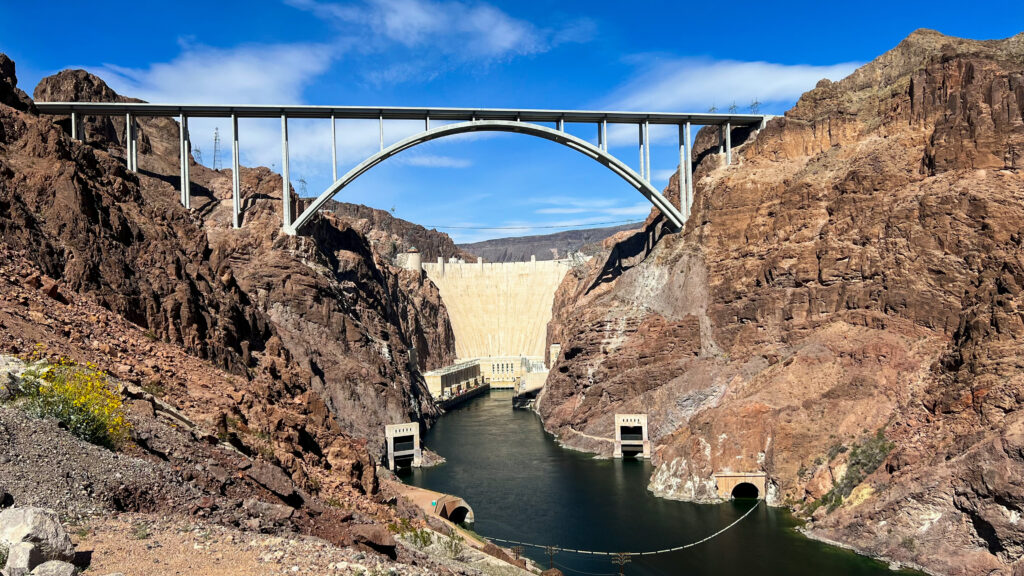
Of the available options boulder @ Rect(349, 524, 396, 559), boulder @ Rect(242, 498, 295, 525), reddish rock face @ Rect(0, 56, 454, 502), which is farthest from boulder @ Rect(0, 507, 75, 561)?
reddish rock face @ Rect(0, 56, 454, 502)

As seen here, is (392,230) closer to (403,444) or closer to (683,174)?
(683,174)

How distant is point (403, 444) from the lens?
180ft

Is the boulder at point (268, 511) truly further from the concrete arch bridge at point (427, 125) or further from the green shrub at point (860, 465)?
the concrete arch bridge at point (427, 125)

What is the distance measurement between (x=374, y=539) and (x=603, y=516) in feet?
98.0

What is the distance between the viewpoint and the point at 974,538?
28969mm

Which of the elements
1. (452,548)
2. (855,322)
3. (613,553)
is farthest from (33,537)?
(855,322)

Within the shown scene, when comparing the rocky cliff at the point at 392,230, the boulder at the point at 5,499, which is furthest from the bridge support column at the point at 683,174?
the rocky cliff at the point at 392,230

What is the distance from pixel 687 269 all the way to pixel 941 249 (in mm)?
20739

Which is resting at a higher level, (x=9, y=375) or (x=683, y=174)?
(x=683, y=174)

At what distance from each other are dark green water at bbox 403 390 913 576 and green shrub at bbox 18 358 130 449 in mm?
24347

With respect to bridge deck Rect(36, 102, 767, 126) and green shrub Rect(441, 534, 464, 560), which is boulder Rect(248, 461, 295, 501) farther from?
bridge deck Rect(36, 102, 767, 126)

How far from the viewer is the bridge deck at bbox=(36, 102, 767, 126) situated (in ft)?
201

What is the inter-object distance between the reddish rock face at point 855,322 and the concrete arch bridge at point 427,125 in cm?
339

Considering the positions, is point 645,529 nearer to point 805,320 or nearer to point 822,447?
point 822,447
